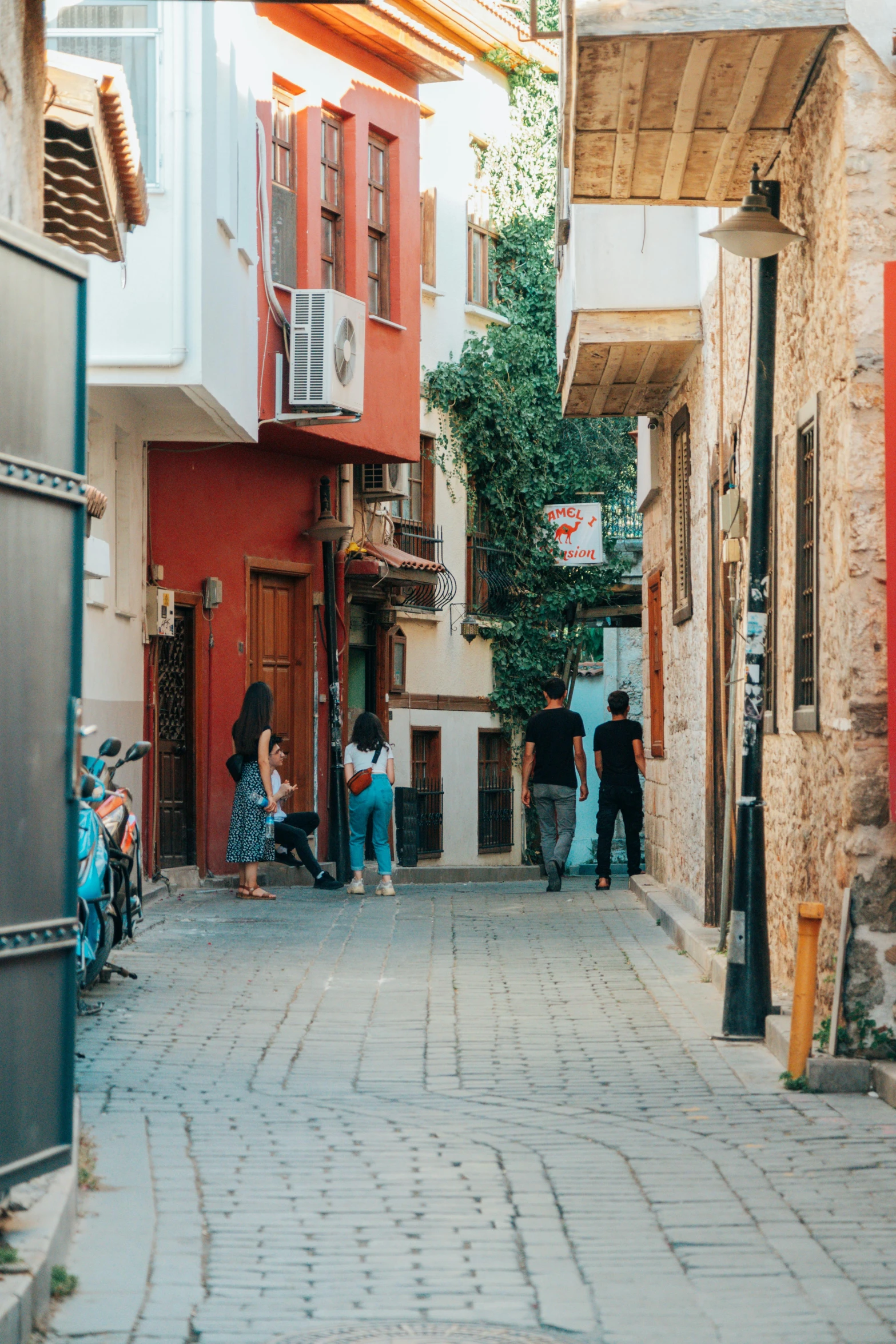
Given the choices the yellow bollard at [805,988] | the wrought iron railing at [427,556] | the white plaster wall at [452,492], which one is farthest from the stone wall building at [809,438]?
the white plaster wall at [452,492]

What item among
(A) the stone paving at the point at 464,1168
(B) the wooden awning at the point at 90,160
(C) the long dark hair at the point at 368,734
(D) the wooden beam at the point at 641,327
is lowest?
(A) the stone paving at the point at 464,1168

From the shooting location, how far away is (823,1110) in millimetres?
7059

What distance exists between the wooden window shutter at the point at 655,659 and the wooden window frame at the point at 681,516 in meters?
1.51

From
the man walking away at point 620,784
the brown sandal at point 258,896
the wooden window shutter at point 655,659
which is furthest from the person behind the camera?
the man walking away at point 620,784

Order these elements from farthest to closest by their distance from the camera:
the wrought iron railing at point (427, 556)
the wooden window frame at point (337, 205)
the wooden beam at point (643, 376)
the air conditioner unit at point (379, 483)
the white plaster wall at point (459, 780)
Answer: the white plaster wall at point (459, 780)
the wrought iron railing at point (427, 556)
the air conditioner unit at point (379, 483)
the wooden window frame at point (337, 205)
the wooden beam at point (643, 376)

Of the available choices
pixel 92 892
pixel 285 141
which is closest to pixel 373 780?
pixel 92 892

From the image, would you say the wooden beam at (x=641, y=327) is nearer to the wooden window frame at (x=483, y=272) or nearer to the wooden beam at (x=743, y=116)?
the wooden beam at (x=743, y=116)

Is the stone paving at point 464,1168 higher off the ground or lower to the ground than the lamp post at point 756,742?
lower

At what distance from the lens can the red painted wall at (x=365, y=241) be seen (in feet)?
60.5

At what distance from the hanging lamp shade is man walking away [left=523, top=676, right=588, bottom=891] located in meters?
9.59

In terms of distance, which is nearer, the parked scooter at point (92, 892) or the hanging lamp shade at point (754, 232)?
the hanging lamp shade at point (754, 232)

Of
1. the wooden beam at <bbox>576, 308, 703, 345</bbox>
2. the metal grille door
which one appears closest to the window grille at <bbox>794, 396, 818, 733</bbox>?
the wooden beam at <bbox>576, 308, 703, 345</bbox>

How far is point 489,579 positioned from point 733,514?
16.4 m

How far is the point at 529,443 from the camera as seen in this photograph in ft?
87.2
